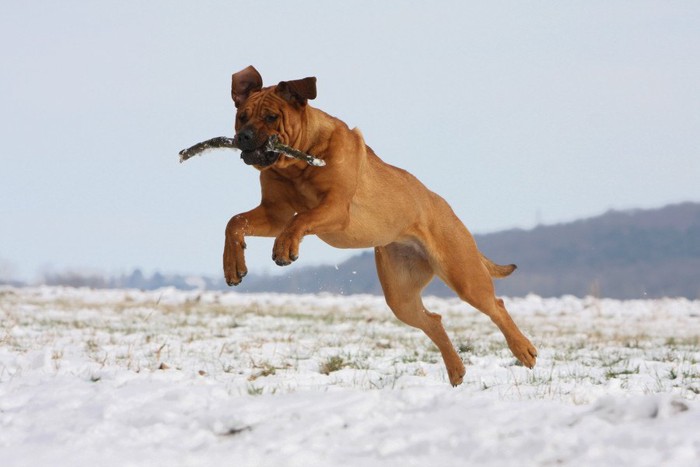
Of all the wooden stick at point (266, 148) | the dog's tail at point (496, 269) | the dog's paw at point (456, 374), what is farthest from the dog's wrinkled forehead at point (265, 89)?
the dog's tail at point (496, 269)

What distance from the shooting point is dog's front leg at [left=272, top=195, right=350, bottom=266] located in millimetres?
5363

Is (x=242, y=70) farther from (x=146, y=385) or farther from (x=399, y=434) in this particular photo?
(x=399, y=434)

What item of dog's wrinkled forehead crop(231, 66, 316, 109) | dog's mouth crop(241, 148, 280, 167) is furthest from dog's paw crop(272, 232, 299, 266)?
dog's wrinkled forehead crop(231, 66, 316, 109)

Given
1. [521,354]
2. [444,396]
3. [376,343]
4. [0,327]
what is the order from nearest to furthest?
[444,396] < [521,354] < [376,343] < [0,327]

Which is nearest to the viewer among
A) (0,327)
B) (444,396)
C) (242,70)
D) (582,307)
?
(444,396)

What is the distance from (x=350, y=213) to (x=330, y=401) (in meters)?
2.20

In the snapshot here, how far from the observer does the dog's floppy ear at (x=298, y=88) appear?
229 inches

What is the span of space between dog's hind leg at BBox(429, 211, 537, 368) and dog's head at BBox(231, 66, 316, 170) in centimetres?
175

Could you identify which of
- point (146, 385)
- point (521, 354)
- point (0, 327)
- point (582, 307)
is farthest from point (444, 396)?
point (582, 307)

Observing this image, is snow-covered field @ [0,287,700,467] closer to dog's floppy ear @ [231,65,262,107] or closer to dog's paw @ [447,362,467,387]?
dog's paw @ [447,362,467,387]

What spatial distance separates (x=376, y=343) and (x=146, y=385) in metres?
4.64

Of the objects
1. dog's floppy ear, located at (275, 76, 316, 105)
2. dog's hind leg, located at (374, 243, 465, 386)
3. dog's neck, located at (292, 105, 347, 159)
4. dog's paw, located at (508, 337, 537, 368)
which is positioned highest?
dog's floppy ear, located at (275, 76, 316, 105)

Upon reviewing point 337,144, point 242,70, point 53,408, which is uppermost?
point 242,70

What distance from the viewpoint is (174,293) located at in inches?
807
